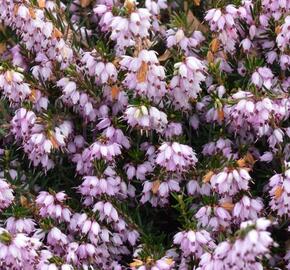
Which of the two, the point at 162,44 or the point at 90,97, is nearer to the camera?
the point at 90,97

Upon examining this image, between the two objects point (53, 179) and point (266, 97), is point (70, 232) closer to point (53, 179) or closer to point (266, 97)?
point (53, 179)

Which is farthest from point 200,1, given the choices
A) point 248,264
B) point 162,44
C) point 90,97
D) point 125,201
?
point 248,264

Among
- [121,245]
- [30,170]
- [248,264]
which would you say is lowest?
[121,245]

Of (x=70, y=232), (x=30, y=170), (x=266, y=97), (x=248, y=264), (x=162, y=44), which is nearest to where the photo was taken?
(x=248, y=264)

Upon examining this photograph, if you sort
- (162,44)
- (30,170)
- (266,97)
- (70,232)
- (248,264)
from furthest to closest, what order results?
1. (162,44)
2. (30,170)
3. (70,232)
4. (266,97)
5. (248,264)

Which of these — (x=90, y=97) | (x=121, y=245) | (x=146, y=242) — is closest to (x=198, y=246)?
(x=146, y=242)

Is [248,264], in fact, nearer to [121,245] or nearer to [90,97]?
[121,245]

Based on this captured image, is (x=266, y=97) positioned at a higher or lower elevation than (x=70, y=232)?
higher
